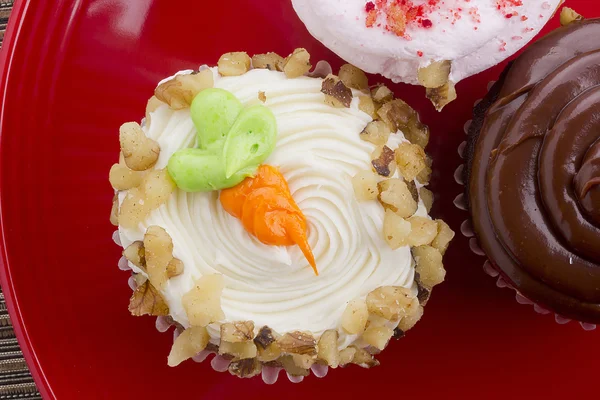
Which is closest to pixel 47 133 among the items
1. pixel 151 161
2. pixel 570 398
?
pixel 151 161

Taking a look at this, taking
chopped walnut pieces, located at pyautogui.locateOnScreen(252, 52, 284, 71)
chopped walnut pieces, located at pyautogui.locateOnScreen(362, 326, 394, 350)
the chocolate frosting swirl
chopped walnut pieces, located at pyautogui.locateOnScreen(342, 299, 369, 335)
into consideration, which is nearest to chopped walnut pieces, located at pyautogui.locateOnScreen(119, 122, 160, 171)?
chopped walnut pieces, located at pyautogui.locateOnScreen(252, 52, 284, 71)

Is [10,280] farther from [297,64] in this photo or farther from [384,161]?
[384,161]

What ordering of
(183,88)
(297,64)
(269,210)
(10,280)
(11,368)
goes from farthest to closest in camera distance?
(11,368)
(10,280)
(297,64)
(183,88)
(269,210)

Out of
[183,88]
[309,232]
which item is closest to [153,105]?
[183,88]

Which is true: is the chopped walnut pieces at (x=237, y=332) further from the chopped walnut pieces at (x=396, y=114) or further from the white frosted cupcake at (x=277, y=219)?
the chopped walnut pieces at (x=396, y=114)

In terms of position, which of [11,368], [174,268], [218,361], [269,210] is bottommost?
[11,368]

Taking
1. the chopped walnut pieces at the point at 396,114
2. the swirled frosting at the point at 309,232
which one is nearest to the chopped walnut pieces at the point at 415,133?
the chopped walnut pieces at the point at 396,114

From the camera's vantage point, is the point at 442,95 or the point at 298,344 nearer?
the point at 298,344

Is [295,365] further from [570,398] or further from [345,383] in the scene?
[570,398]

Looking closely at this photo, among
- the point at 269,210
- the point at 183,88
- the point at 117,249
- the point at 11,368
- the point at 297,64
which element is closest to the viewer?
the point at 269,210
